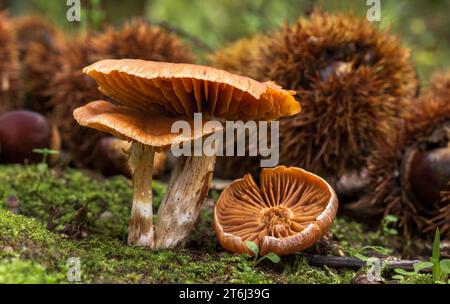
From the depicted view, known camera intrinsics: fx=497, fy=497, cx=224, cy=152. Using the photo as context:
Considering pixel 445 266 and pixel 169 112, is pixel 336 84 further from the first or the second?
pixel 445 266

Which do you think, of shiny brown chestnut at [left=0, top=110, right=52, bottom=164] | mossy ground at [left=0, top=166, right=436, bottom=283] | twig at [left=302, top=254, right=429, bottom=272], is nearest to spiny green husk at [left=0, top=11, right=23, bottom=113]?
shiny brown chestnut at [left=0, top=110, right=52, bottom=164]

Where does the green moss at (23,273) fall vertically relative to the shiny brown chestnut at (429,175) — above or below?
below

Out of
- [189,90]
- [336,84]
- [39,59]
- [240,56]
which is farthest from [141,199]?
[39,59]

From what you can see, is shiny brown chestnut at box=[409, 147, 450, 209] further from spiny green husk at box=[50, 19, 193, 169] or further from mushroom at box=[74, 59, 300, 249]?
spiny green husk at box=[50, 19, 193, 169]

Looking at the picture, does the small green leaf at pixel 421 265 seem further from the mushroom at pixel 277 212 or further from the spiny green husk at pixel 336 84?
the spiny green husk at pixel 336 84

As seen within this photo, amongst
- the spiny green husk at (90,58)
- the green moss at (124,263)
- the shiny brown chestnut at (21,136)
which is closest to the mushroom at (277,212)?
the green moss at (124,263)

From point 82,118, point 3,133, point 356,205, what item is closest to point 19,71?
point 3,133
